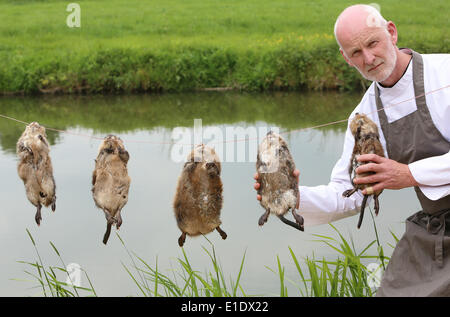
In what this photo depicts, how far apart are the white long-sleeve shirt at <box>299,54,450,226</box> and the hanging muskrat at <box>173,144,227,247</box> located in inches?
22.2

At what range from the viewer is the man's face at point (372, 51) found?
3.28m

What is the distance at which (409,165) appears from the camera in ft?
10.3

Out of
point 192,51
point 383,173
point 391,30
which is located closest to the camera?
point 383,173

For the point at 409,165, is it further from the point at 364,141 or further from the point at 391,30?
the point at 391,30

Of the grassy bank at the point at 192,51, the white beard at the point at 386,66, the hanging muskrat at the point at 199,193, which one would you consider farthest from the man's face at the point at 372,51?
the grassy bank at the point at 192,51

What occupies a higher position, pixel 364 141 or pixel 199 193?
pixel 364 141

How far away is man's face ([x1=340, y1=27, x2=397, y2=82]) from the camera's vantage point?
A: 328cm

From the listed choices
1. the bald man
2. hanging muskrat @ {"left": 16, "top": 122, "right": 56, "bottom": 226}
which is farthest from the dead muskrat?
hanging muskrat @ {"left": 16, "top": 122, "right": 56, "bottom": 226}

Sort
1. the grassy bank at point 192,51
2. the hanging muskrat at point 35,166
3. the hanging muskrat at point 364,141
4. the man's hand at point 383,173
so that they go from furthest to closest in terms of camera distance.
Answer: the grassy bank at point 192,51
the hanging muskrat at point 35,166
the hanging muskrat at point 364,141
the man's hand at point 383,173

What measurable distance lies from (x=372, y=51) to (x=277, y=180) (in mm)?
931

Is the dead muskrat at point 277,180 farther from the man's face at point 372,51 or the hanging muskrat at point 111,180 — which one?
the hanging muskrat at point 111,180

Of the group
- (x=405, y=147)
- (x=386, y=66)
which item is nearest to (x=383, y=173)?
(x=405, y=147)

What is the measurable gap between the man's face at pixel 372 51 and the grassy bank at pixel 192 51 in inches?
439
